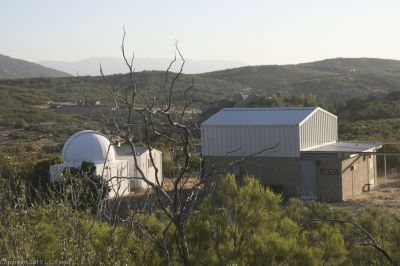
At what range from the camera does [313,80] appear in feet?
323

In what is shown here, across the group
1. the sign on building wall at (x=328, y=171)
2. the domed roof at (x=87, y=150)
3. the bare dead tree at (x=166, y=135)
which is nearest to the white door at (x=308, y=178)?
the sign on building wall at (x=328, y=171)

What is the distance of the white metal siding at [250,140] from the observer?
2556 centimetres

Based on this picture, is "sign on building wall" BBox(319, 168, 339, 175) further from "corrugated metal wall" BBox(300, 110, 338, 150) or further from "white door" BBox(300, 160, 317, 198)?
"corrugated metal wall" BBox(300, 110, 338, 150)

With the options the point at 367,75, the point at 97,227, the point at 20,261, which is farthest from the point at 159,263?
the point at 367,75

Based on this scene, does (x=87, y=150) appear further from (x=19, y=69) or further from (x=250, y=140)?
(x=19, y=69)

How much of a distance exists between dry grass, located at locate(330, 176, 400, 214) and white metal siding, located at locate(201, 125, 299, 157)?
9.80ft

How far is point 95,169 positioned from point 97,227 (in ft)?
55.1

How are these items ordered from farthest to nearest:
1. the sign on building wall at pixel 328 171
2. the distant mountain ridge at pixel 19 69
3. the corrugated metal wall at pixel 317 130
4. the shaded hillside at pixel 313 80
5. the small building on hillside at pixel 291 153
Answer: the distant mountain ridge at pixel 19 69 → the shaded hillside at pixel 313 80 → the corrugated metal wall at pixel 317 130 → the small building on hillside at pixel 291 153 → the sign on building wall at pixel 328 171

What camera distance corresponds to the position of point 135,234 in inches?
389

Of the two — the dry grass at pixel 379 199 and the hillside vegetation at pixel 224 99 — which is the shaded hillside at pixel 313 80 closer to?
the hillside vegetation at pixel 224 99

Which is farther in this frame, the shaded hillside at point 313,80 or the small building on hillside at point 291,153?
the shaded hillside at point 313,80

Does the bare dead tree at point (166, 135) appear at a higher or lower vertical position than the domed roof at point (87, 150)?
higher

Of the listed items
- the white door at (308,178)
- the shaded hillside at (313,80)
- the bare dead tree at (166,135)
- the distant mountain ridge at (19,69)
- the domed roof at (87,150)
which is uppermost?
the distant mountain ridge at (19,69)

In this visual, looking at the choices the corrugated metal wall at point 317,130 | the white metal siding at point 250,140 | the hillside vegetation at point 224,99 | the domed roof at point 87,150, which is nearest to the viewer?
the white metal siding at point 250,140
